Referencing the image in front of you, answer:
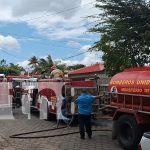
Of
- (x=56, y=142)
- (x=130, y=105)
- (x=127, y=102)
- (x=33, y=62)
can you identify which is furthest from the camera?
(x=33, y=62)

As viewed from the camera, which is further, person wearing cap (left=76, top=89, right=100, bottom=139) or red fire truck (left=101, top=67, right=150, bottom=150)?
person wearing cap (left=76, top=89, right=100, bottom=139)

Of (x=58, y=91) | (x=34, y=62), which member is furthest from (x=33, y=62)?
(x=58, y=91)

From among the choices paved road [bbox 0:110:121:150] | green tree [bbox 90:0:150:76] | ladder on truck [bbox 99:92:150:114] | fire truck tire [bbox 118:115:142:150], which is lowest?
paved road [bbox 0:110:121:150]

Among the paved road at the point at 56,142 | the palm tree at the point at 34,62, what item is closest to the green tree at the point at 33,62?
the palm tree at the point at 34,62

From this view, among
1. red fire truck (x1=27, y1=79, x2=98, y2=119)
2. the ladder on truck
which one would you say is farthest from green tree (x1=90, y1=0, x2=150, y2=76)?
the ladder on truck

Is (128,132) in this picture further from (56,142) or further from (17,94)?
(17,94)

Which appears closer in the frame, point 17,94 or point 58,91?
point 58,91

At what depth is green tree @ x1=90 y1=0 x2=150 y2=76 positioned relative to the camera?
1767 cm

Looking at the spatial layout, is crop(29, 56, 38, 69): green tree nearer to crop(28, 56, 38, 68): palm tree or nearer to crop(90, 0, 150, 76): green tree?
crop(28, 56, 38, 68): palm tree

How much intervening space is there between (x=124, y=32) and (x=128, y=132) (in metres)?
6.38

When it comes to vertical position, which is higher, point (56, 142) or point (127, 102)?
point (127, 102)

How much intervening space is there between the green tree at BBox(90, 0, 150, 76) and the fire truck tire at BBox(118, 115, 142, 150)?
579cm

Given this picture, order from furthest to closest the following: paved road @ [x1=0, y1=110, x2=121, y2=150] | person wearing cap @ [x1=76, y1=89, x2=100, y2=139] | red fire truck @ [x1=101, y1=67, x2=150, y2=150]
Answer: person wearing cap @ [x1=76, y1=89, x2=100, y2=139] < paved road @ [x1=0, y1=110, x2=121, y2=150] < red fire truck @ [x1=101, y1=67, x2=150, y2=150]

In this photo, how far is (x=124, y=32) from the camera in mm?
17547
